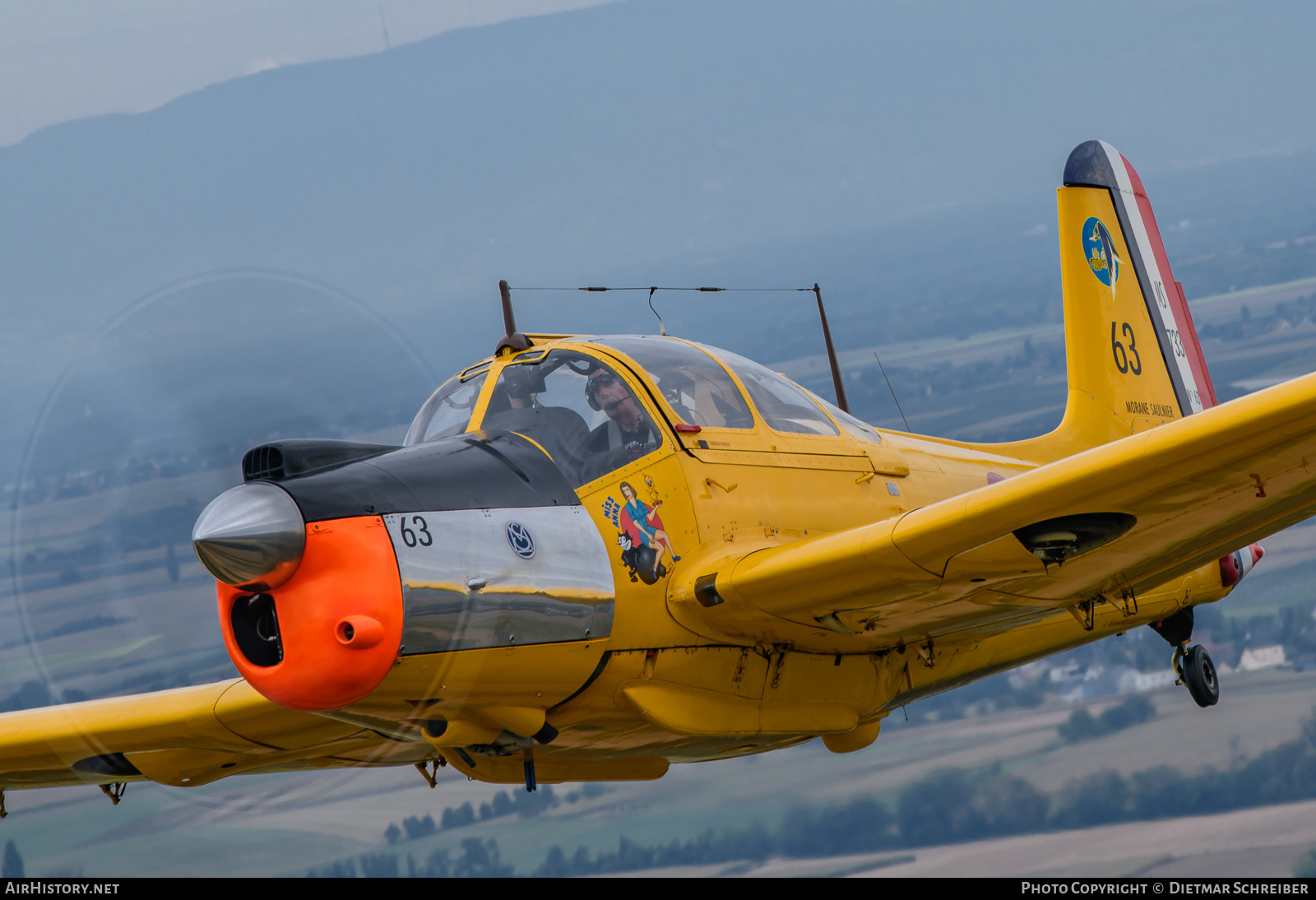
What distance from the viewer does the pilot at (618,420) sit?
842cm

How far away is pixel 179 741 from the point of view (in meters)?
10.2

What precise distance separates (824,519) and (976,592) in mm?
1157

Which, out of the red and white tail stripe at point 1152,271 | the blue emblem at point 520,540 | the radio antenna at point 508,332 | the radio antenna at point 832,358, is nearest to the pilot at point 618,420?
the radio antenna at point 508,332

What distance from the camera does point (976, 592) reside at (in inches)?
337

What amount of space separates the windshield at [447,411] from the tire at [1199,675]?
8102 mm

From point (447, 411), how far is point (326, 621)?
7.90ft

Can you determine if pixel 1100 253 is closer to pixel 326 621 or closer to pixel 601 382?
pixel 601 382

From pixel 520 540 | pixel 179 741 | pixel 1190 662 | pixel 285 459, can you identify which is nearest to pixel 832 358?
pixel 1190 662

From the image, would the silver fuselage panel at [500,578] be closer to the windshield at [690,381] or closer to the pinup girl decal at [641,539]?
the pinup girl decal at [641,539]

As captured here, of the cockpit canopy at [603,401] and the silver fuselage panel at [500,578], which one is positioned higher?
the cockpit canopy at [603,401]

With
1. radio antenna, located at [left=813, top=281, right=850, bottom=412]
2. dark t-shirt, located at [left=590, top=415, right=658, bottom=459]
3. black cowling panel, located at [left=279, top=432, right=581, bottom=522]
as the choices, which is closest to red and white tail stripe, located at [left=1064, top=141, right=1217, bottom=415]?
radio antenna, located at [left=813, top=281, right=850, bottom=412]

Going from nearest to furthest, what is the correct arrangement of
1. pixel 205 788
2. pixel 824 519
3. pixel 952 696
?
1. pixel 824 519
2. pixel 205 788
3. pixel 952 696
